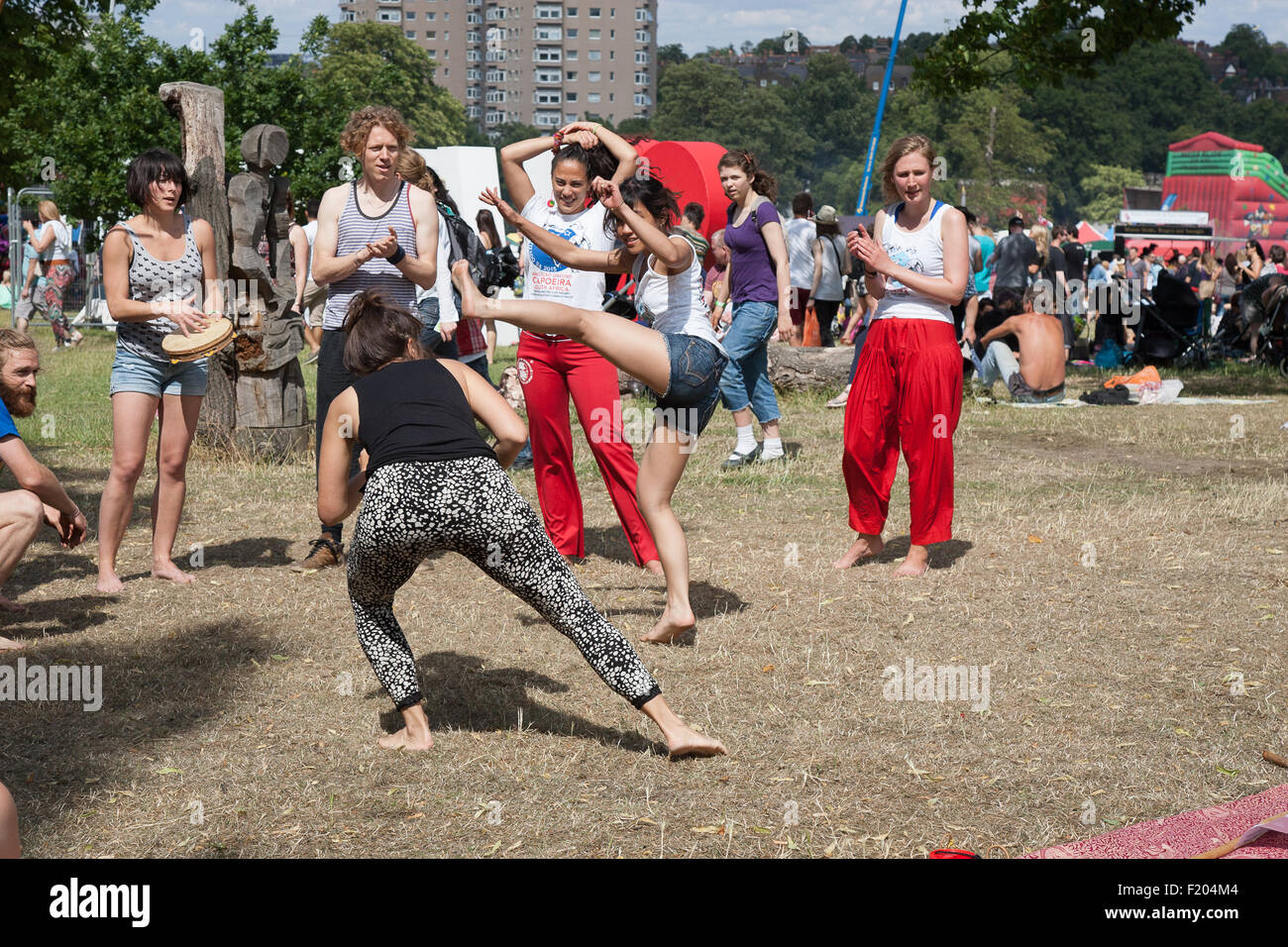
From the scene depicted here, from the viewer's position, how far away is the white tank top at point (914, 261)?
21.1ft

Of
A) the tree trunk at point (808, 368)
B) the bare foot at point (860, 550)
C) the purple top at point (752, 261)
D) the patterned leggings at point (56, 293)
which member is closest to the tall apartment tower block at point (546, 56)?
the patterned leggings at point (56, 293)

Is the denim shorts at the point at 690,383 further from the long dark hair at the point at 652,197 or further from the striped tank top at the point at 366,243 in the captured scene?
the striped tank top at the point at 366,243

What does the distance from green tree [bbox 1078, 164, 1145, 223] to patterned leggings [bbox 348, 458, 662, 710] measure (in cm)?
11308

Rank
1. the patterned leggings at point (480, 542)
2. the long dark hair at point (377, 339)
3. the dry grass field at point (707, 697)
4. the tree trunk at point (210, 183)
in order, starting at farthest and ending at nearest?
the tree trunk at point (210, 183) → the long dark hair at point (377, 339) → the patterned leggings at point (480, 542) → the dry grass field at point (707, 697)

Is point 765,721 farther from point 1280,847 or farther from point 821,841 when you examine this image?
point 1280,847

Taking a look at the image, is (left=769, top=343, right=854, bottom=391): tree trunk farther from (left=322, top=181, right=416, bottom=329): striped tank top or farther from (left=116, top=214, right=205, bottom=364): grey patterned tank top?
(left=116, top=214, right=205, bottom=364): grey patterned tank top

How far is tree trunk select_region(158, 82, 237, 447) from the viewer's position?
8992mm

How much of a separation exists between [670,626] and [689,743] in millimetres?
1188

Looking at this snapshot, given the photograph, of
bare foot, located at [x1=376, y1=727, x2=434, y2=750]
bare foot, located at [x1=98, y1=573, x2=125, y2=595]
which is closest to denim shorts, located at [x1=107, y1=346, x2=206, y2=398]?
bare foot, located at [x1=98, y1=573, x2=125, y2=595]

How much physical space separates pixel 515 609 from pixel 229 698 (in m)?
1.52

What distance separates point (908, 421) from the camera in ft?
21.5

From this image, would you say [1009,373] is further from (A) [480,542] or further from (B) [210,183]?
(A) [480,542]

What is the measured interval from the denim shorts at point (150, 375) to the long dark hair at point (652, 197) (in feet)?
7.35

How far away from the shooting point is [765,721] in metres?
4.65
